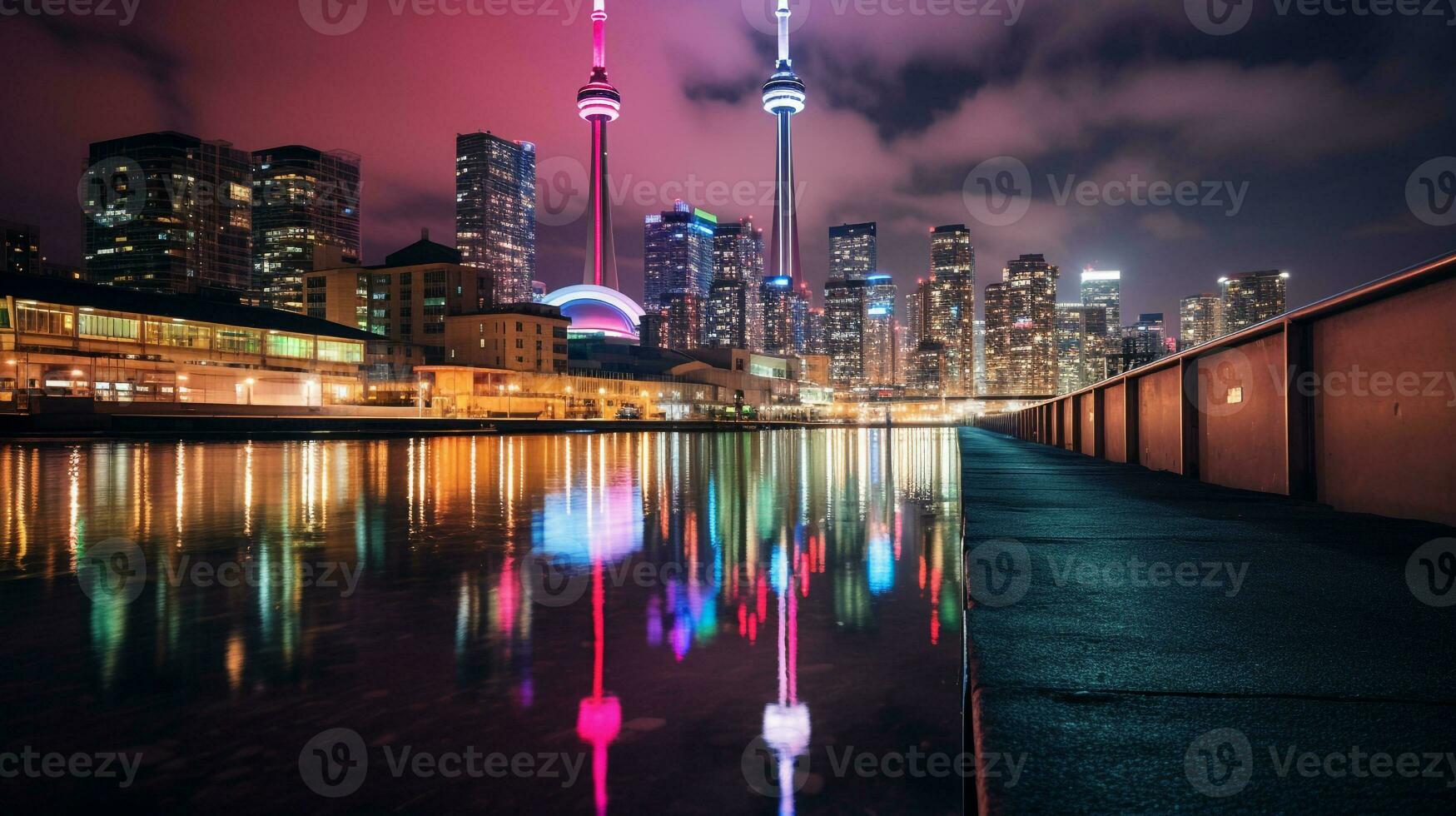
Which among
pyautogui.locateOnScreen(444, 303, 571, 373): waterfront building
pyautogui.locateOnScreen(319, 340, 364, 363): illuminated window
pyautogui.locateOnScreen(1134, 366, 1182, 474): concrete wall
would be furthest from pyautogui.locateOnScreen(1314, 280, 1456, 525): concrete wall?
pyautogui.locateOnScreen(444, 303, 571, 373): waterfront building

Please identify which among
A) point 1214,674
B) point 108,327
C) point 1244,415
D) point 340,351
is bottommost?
point 1214,674

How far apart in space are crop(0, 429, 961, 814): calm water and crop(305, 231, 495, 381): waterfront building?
11159 cm

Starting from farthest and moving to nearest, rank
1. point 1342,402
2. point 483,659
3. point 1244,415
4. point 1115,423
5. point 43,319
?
point 43,319 < point 1115,423 < point 1244,415 < point 1342,402 < point 483,659

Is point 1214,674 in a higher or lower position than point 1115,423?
lower

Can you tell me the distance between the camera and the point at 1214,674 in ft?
9.36

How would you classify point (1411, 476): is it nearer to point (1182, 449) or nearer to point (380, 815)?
point (1182, 449)

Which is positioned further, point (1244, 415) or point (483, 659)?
point (1244, 415)

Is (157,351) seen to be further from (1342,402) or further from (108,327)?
(1342,402)

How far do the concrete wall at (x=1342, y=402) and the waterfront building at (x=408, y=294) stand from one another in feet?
372

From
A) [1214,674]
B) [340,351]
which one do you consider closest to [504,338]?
[340,351]

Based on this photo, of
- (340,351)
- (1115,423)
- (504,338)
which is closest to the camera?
(1115,423)

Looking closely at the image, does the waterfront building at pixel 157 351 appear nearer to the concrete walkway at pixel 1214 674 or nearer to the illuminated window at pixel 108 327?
the illuminated window at pixel 108 327

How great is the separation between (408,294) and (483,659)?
432 feet

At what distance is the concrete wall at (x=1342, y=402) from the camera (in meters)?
6.37
